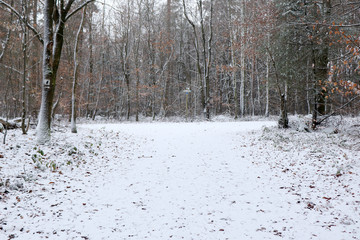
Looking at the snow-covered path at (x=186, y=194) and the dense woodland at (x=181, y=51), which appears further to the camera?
the dense woodland at (x=181, y=51)

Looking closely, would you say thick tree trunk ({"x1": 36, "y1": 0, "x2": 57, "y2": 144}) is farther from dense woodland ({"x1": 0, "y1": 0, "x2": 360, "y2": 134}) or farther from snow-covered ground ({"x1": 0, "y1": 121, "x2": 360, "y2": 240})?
snow-covered ground ({"x1": 0, "y1": 121, "x2": 360, "y2": 240})

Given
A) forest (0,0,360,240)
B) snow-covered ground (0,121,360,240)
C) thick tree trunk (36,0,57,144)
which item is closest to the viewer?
snow-covered ground (0,121,360,240)

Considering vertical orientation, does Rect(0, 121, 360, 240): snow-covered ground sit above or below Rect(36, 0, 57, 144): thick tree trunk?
below

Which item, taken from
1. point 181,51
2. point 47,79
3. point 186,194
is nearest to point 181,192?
point 186,194

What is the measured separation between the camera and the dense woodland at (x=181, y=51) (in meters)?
8.61

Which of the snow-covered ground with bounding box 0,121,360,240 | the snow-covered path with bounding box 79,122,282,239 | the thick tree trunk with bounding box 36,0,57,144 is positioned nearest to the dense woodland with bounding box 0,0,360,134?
the thick tree trunk with bounding box 36,0,57,144

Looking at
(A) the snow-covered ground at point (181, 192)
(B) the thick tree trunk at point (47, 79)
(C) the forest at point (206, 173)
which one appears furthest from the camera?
(B) the thick tree trunk at point (47, 79)

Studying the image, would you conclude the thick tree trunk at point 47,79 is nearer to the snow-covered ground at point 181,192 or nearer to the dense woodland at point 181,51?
the dense woodland at point 181,51

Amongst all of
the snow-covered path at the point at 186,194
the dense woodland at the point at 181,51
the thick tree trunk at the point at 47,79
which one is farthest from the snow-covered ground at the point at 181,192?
the dense woodland at the point at 181,51

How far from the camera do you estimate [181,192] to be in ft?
18.4

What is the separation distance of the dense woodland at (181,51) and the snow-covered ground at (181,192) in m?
2.01

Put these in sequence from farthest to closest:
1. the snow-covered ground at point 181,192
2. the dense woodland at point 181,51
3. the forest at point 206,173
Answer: the dense woodland at point 181,51 → the forest at point 206,173 → the snow-covered ground at point 181,192

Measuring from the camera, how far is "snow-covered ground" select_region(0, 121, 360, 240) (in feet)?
12.8

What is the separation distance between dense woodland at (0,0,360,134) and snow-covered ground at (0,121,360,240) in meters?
2.01
